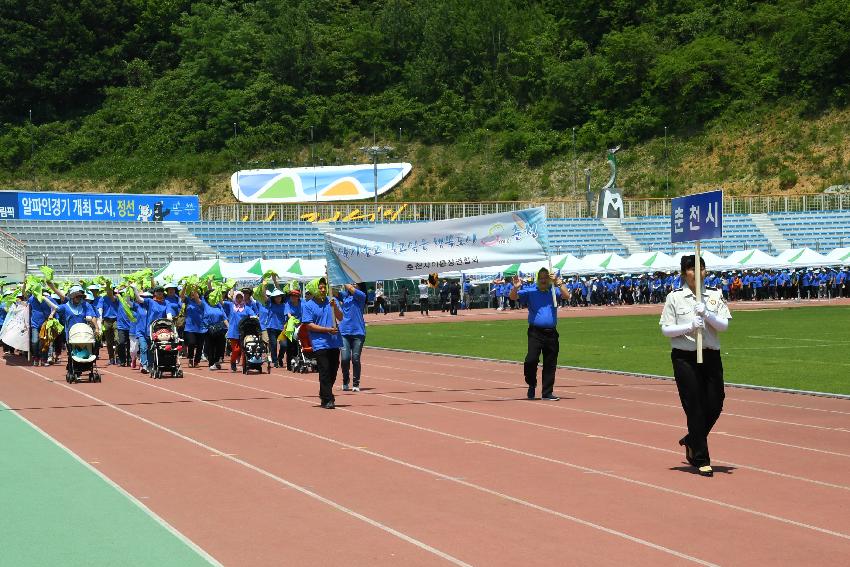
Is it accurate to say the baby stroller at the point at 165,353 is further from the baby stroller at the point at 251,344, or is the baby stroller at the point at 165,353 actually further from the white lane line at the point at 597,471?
the white lane line at the point at 597,471

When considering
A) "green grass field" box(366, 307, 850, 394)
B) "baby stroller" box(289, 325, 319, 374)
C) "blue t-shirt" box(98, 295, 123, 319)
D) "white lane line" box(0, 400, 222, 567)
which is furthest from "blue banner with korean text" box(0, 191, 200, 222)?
"white lane line" box(0, 400, 222, 567)

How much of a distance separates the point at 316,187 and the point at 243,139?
12.4m

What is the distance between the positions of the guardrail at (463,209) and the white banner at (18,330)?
3812 cm

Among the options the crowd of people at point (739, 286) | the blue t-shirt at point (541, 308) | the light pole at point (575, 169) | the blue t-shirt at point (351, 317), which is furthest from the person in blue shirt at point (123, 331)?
the light pole at point (575, 169)

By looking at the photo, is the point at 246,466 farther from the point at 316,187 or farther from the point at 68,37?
the point at 68,37

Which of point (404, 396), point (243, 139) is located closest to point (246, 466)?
point (404, 396)

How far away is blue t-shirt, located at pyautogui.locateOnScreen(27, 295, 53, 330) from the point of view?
27.7 meters

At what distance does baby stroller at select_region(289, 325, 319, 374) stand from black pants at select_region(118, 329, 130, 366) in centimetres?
399

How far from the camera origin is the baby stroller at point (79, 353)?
72.5 ft

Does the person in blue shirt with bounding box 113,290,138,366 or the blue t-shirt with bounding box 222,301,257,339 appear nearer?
the blue t-shirt with bounding box 222,301,257,339

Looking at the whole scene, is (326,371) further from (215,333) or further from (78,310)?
(215,333)

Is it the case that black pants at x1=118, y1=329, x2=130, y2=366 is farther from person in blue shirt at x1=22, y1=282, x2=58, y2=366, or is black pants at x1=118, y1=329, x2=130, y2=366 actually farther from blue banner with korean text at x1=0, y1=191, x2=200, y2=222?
blue banner with korean text at x1=0, y1=191, x2=200, y2=222

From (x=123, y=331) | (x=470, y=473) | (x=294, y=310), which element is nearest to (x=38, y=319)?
(x=123, y=331)

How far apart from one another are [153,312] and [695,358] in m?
15.0
